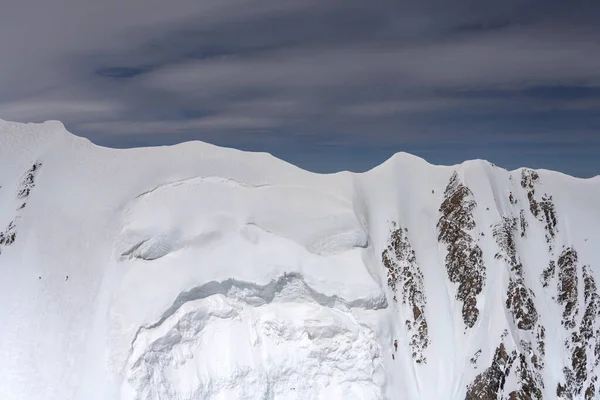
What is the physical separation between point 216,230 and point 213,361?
10.1 metres

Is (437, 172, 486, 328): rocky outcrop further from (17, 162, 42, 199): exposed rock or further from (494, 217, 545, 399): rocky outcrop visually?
(17, 162, 42, 199): exposed rock

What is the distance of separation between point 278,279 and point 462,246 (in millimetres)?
17132

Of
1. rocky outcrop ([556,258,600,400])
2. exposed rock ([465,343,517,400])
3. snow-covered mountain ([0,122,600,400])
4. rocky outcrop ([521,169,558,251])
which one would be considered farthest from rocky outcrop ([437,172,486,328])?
rocky outcrop ([556,258,600,400])

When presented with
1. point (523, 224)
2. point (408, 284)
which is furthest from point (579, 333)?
point (408, 284)

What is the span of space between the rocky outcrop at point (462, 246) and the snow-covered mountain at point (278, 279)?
0.13 m

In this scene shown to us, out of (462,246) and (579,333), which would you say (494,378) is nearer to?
(462,246)

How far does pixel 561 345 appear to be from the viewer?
42.2 metres

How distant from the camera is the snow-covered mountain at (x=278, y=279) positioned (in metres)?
34.7

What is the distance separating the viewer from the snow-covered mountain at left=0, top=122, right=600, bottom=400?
34688mm

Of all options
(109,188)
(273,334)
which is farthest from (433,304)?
(109,188)

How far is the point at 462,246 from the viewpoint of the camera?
143 feet

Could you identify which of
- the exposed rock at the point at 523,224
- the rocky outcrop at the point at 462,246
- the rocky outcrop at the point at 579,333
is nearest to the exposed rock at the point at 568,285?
the rocky outcrop at the point at 579,333

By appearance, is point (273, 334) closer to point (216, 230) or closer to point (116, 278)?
point (216, 230)

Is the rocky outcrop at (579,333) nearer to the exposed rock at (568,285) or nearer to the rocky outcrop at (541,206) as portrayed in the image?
the exposed rock at (568,285)
